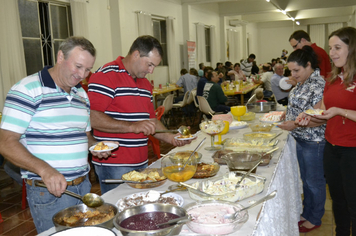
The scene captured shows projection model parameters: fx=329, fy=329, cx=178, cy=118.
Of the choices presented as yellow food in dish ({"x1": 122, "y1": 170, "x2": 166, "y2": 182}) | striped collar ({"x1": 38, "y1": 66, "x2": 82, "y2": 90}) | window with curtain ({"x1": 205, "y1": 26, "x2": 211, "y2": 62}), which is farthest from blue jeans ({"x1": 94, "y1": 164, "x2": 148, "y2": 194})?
window with curtain ({"x1": 205, "y1": 26, "x2": 211, "y2": 62})

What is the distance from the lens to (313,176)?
A: 246 cm

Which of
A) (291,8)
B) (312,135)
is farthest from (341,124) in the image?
(291,8)

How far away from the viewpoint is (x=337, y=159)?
1.97 m

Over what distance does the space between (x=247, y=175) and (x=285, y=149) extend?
0.92 metres

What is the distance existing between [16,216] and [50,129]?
6.85ft

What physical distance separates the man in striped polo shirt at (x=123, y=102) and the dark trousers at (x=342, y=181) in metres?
0.91

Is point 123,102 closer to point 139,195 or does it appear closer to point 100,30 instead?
point 139,195

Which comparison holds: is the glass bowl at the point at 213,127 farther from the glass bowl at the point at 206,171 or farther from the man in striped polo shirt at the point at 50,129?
the man in striped polo shirt at the point at 50,129

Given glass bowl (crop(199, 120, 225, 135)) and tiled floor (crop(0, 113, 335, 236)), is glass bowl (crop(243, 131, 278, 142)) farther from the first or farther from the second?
tiled floor (crop(0, 113, 335, 236))

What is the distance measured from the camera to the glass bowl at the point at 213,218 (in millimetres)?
1092

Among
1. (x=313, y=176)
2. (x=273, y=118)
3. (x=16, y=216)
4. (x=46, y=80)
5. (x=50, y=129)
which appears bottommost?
(x=16, y=216)

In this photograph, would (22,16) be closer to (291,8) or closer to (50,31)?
(50,31)

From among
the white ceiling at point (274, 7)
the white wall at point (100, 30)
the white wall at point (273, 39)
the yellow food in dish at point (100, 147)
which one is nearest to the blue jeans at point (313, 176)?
the yellow food in dish at point (100, 147)

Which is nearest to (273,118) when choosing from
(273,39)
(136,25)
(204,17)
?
(136,25)
